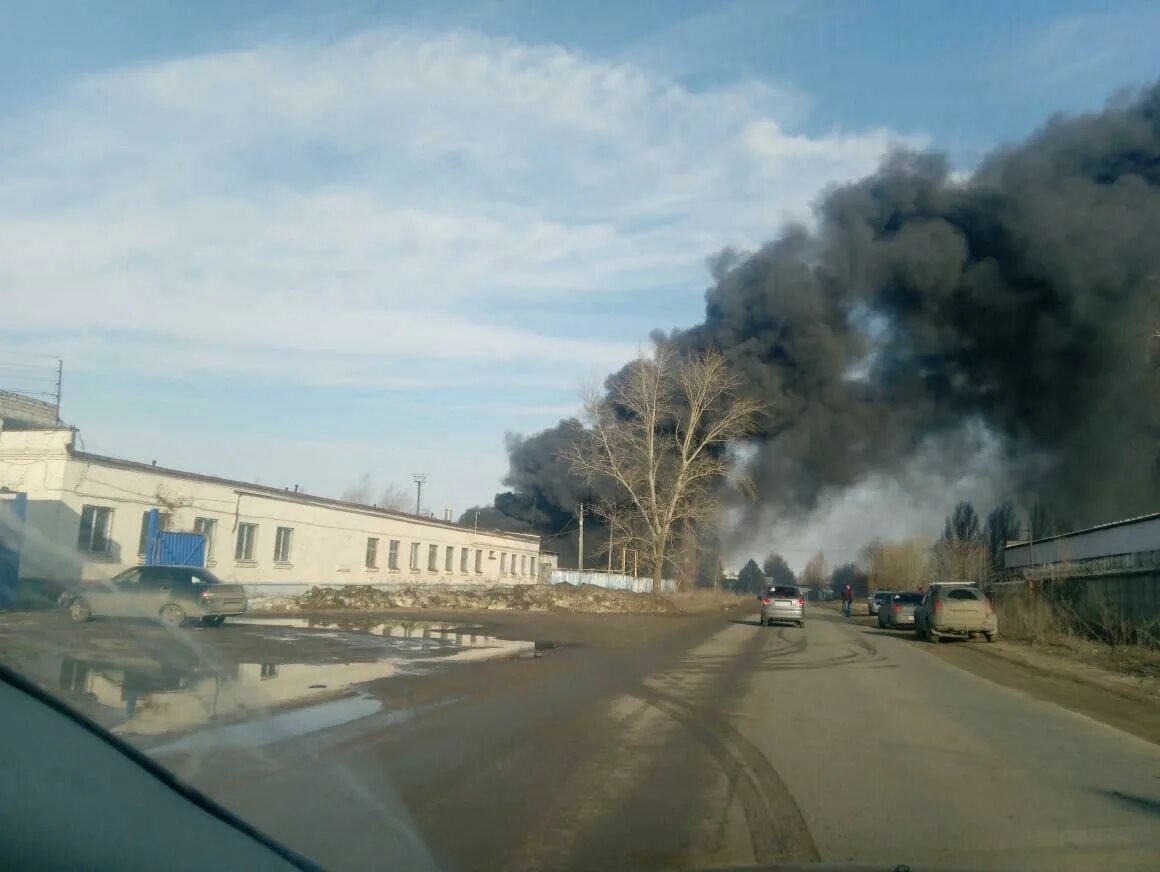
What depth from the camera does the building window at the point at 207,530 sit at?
31.6 m

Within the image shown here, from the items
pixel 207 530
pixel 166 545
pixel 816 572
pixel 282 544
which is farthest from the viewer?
pixel 816 572

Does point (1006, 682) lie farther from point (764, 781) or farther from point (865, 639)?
point (865, 639)

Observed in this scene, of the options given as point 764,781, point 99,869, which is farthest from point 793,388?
point 99,869

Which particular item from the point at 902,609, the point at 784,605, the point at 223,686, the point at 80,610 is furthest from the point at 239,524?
the point at 80,610

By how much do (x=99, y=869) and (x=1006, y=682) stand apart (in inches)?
605

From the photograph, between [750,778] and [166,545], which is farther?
[166,545]

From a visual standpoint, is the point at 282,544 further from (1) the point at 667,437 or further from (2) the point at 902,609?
(2) the point at 902,609

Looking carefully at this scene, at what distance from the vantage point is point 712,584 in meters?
83.0

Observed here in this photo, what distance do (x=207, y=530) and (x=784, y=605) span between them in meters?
19.5

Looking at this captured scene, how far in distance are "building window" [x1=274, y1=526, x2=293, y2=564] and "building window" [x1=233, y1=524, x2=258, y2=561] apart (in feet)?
4.76

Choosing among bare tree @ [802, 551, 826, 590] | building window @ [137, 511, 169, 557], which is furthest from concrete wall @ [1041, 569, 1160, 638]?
bare tree @ [802, 551, 826, 590]

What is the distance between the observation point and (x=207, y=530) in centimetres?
3222

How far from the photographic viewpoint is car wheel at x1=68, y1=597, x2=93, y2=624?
443 cm

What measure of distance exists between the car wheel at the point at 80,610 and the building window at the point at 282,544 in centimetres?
3279
